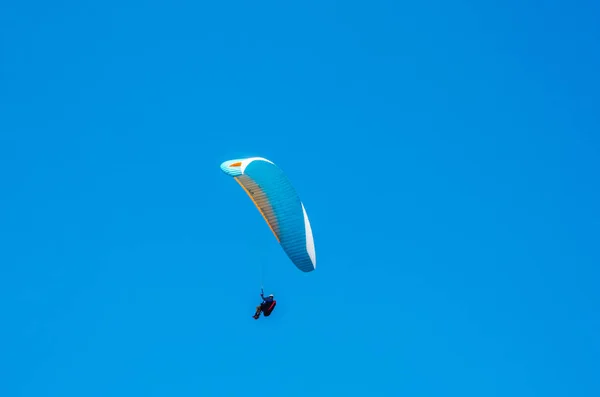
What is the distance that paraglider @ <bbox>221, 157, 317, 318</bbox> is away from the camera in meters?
43.4

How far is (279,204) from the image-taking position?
44125mm

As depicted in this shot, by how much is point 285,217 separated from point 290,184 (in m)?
1.52

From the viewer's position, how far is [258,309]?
150 feet

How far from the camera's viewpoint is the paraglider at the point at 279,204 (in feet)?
142

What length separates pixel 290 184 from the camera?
43750 mm

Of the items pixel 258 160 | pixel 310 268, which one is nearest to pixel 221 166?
pixel 258 160

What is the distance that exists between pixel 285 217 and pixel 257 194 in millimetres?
1596

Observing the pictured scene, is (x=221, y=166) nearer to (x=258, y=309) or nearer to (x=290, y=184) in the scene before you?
(x=290, y=184)

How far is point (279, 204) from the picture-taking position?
44125 mm

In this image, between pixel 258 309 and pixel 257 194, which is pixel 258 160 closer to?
pixel 257 194

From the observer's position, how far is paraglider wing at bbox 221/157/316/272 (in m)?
43.4

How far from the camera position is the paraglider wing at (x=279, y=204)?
142 feet

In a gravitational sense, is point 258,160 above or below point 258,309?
above

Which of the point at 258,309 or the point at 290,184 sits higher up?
the point at 290,184
